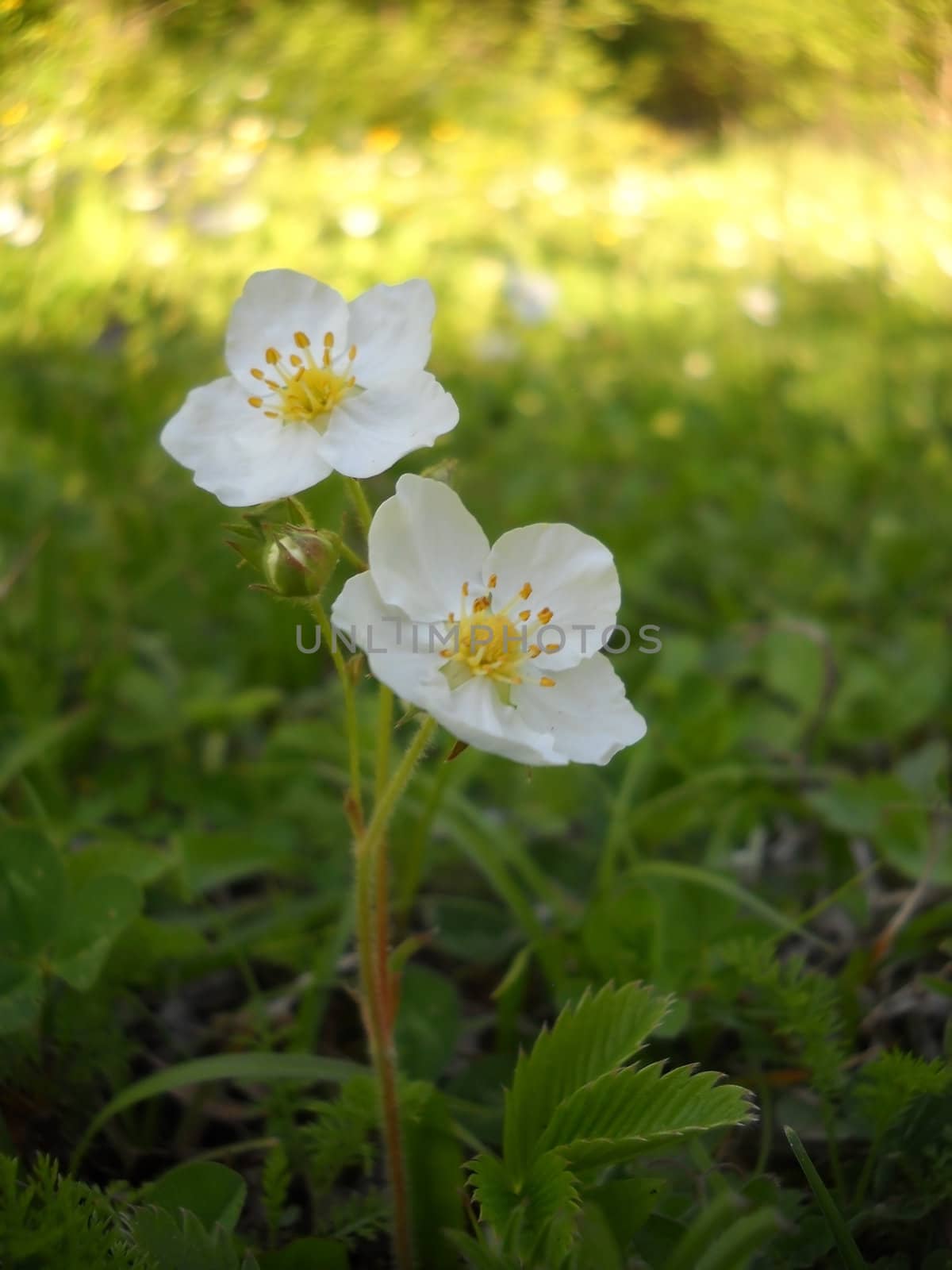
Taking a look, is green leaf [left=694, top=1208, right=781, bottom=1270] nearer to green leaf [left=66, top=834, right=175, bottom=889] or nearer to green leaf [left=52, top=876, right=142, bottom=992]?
green leaf [left=52, top=876, right=142, bottom=992]

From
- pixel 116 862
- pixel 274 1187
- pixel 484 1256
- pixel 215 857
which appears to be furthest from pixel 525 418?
pixel 484 1256

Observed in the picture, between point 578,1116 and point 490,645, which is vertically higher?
point 490,645

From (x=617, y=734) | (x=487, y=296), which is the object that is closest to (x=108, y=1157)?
(x=617, y=734)

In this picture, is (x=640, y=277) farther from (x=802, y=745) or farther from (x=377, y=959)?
(x=377, y=959)

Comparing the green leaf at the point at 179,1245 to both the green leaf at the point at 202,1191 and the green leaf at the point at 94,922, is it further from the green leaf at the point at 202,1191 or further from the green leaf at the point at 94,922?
the green leaf at the point at 94,922

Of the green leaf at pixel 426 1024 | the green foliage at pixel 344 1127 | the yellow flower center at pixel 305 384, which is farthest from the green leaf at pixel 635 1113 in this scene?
the yellow flower center at pixel 305 384

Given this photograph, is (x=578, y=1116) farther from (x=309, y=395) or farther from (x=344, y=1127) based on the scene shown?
(x=309, y=395)
